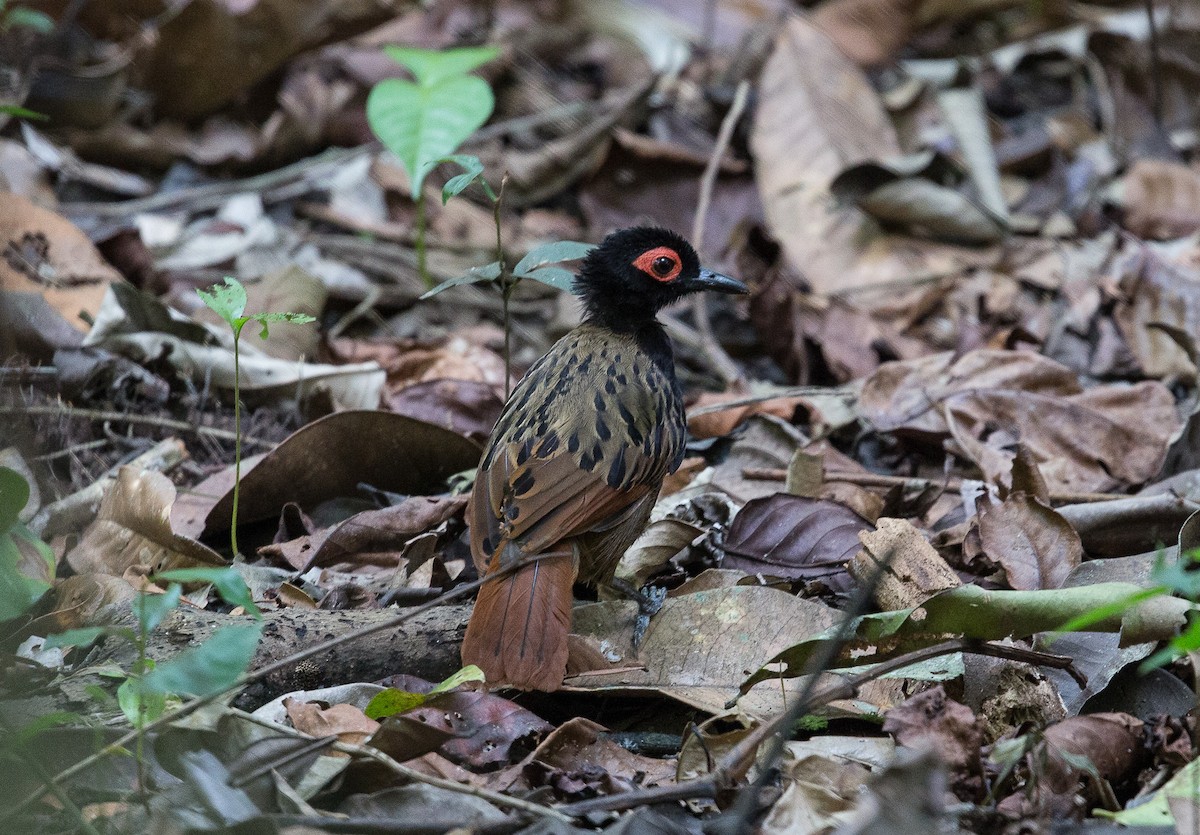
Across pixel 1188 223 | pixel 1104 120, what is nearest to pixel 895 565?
pixel 1188 223

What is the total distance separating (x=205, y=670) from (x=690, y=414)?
351 cm

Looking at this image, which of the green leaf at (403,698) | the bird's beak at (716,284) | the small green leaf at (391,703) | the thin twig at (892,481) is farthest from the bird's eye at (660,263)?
the small green leaf at (391,703)

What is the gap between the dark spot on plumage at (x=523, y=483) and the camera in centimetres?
429

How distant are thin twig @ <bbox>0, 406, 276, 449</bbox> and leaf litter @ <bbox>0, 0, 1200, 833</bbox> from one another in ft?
0.09

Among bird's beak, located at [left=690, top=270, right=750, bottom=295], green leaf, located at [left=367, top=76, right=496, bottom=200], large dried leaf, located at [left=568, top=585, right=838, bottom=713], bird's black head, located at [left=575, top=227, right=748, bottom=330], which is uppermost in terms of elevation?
green leaf, located at [left=367, top=76, right=496, bottom=200]

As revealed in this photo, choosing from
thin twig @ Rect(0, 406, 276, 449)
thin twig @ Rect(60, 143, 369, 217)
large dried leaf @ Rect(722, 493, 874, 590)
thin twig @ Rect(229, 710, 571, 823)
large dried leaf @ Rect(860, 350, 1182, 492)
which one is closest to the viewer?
thin twig @ Rect(229, 710, 571, 823)

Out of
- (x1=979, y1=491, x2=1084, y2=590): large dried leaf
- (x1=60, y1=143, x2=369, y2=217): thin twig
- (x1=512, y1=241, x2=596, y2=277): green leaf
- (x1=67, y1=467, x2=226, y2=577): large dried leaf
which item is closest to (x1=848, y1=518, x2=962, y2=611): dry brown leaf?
(x1=979, y1=491, x2=1084, y2=590): large dried leaf

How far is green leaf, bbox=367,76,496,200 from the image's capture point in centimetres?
643

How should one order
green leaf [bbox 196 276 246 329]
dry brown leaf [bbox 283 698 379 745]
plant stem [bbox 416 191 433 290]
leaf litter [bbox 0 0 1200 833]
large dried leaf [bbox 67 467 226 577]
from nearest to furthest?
leaf litter [bbox 0 0 1200 833] < dry brown leaf [bbox 283 698 379 745] < green leaf [bbox 196 276 246 329] < large dried leaf [bbox 67 467 226 577] < plant stem [bbox 416 191 433 290]

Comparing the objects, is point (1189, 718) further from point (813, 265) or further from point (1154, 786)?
point (813, 265)

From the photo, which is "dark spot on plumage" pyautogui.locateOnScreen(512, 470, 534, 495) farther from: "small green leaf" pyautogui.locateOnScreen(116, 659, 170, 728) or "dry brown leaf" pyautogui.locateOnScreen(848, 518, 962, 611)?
"small green leaf" pyautogui.locateOnScreen(116, 659, 170, 728)

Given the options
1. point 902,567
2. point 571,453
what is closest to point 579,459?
point 571,453

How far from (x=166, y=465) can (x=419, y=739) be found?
239 cm

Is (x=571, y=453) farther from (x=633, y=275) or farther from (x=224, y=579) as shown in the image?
(x=224, y=579)
